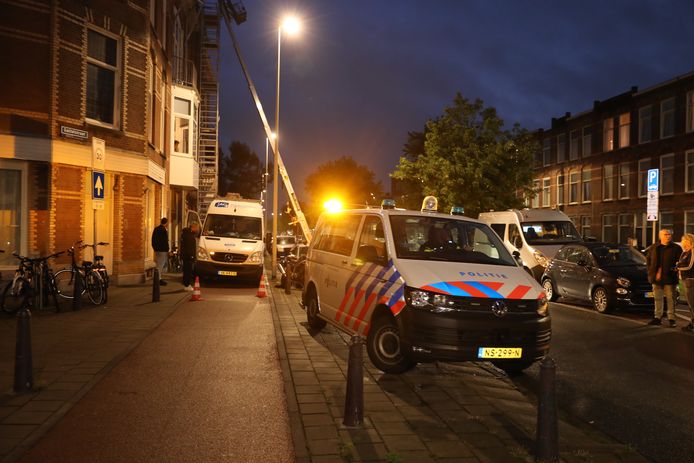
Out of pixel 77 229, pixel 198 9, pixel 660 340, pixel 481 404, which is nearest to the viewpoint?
pixel 481 404

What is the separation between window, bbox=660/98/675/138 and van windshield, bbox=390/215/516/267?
30.9m

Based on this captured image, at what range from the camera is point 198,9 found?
30.2 m

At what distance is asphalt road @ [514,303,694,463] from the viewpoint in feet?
16.5

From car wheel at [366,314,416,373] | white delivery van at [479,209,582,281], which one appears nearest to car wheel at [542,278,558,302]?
white delivery van at [479,209,582,281]

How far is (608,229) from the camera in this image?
3856 cm

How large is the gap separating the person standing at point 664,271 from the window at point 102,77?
1400 centimetres

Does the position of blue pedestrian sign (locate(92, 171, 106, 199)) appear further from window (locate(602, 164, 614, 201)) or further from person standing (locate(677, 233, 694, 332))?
window (locate(602, 164, 614, 201))

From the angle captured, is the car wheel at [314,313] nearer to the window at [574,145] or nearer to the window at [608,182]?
the window at [608,182]

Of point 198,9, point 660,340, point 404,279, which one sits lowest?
point 660,340

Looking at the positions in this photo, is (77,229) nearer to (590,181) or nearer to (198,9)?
(198,9)

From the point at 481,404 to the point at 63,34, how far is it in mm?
13869

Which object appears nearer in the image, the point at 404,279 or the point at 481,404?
the point at 481,404

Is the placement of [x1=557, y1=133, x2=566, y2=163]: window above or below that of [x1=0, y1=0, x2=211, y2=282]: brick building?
above

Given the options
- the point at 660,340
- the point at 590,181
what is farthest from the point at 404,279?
the point at 590,181
